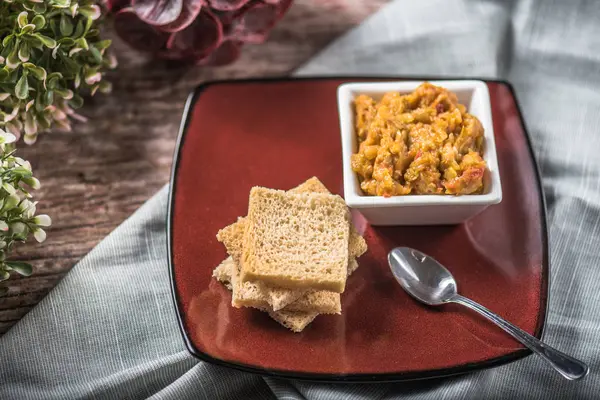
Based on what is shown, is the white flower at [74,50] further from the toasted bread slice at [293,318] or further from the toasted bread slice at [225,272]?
the toasted bread slice at [293,318]

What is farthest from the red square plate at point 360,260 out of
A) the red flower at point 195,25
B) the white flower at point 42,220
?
the white flower at point 42,220

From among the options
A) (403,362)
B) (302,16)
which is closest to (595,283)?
(403,362)

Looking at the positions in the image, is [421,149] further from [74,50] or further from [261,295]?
[74,50]

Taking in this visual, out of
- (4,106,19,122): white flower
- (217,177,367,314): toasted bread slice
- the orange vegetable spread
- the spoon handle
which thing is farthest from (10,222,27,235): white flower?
the spoon handle

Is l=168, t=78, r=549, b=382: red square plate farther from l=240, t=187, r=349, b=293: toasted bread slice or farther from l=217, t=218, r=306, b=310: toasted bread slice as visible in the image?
l=240, t=187, r=349, b=293: toasted bread slice

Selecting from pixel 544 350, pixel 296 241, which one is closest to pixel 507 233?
pixel 544 350

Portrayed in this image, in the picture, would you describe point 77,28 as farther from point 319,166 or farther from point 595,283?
point 595,283
